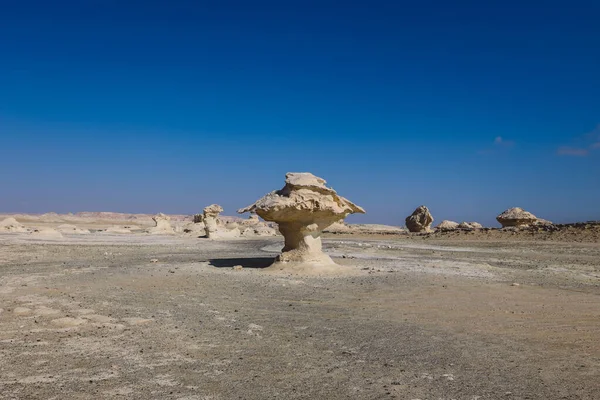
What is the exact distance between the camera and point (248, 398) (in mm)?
4785

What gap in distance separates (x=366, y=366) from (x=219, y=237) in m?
31.0

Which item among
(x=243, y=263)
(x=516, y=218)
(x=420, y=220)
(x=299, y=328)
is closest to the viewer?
(x=299, y=328)

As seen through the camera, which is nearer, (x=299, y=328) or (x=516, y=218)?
(x=299, y=328)

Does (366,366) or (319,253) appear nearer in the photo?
(366,366)

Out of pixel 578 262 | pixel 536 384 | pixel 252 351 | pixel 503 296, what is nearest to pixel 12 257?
pixel 252 351

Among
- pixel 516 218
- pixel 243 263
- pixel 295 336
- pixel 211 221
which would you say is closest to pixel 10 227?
pixel 211 221

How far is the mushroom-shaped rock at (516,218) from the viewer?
41000 mm

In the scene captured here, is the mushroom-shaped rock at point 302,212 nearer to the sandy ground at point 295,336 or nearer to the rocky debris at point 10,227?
the sandy ground at point 295,336

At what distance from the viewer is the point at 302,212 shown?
15.9 m

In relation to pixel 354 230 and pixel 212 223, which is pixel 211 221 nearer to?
pixel 212 223

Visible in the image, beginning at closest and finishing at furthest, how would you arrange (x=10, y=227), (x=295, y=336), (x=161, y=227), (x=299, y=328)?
(x=295, y=336), (x=299, y=328), (x=10, y=227), (x=161, y=227)

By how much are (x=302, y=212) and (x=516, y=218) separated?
31.2m

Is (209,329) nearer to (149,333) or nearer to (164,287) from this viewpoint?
(149,333)

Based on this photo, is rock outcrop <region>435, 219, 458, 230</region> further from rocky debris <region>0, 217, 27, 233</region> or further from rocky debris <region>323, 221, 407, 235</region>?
rocky debris <region>0, 217, 27, 233</region>
